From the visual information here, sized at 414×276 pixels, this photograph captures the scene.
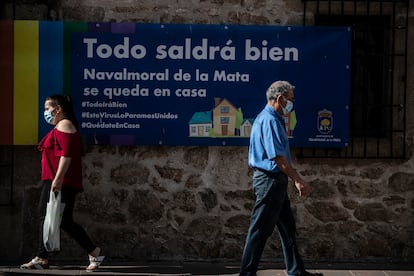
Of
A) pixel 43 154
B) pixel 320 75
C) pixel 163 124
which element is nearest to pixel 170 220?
pixel 163 124

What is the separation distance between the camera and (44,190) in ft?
23.1

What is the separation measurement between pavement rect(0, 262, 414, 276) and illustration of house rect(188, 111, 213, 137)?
134 centimetres

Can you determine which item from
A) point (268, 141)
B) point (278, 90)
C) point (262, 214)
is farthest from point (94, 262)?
point (278, 90)

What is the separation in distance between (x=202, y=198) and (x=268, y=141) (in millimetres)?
1771

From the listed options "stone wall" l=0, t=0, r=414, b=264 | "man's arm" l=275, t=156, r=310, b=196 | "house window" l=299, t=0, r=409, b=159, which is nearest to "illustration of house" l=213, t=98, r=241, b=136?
"stone wall" l=0, t=0, r=414, b=264

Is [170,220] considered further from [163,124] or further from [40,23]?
[40,23]

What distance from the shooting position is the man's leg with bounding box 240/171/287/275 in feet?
20.6

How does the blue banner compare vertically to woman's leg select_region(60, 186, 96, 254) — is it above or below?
above

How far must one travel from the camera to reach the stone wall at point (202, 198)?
7676mm

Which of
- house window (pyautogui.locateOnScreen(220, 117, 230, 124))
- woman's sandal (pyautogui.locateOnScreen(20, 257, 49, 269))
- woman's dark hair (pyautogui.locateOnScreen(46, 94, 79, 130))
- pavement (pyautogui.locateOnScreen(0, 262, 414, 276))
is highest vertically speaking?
woman's dark hair (pyautogui.locateOnScreen(46, 94, 79, 130))

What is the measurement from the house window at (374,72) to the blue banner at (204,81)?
204 mm

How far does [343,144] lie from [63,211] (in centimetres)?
289

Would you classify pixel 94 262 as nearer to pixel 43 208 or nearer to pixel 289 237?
pixel 43 208

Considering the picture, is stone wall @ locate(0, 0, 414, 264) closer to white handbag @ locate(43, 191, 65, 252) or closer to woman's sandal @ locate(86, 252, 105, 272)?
woman's sandal @ locate(86, 252, 105, 272)
